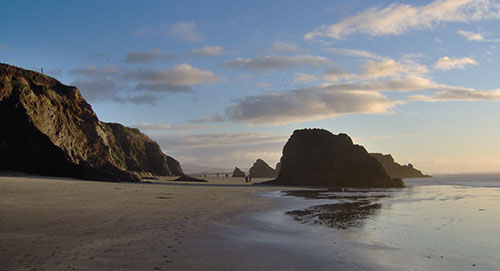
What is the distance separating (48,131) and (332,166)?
43.1 m

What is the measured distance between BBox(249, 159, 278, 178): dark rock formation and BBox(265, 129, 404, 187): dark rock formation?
71.9 meters

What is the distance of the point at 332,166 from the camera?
60.0 m

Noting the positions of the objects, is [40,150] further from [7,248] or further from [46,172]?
[7,248]

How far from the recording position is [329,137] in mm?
63219

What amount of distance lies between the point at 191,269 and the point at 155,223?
6.70 m

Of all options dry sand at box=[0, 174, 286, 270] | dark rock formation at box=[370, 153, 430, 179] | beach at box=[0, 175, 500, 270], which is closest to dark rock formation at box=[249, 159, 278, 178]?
dark rock formation at box=[370, 153, 430, 179]

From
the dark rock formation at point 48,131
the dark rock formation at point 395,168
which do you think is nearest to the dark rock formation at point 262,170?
the dark rock formation at point 395,168

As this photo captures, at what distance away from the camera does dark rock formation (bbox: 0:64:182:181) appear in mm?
36125

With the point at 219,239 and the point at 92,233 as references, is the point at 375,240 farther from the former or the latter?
the point at 92,233

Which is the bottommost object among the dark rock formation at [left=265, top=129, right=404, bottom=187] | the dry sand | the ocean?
the ocean

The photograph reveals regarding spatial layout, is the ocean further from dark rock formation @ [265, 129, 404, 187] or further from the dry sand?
dark rock formation @ [265, 129, 404, 187]

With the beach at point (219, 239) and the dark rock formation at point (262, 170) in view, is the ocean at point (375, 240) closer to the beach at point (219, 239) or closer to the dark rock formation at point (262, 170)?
the beach at point (219, 239)

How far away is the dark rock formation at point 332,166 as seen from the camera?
59.2 m

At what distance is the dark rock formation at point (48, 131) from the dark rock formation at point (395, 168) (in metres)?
130
